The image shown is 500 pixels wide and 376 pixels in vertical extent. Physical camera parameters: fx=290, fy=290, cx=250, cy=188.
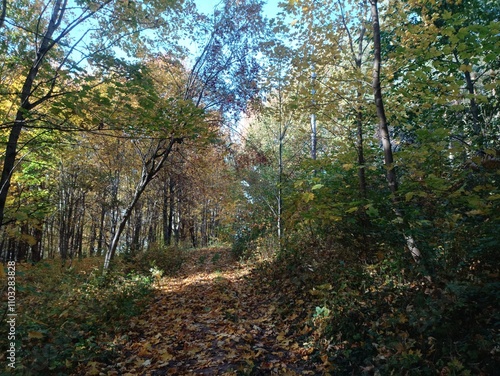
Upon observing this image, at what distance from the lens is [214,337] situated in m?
5.01

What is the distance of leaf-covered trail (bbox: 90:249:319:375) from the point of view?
159 inches

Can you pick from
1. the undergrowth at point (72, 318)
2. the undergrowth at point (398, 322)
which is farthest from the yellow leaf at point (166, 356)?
the undergrowth at point (398, 322)

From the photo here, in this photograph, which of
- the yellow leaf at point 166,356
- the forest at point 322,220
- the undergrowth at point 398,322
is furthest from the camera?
the yellow leaf at point 166,356

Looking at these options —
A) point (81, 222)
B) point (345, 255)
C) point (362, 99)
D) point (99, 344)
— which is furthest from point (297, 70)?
point (81, 222)

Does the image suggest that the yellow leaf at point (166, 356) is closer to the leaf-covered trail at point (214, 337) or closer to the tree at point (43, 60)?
the leaf-covered trail at point (214, 337)

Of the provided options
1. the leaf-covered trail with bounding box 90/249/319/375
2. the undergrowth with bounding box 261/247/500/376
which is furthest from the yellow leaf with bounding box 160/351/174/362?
the undergrowth with bounding box 261/247/500/376

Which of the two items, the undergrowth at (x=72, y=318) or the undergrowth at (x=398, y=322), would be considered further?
the undergrowth at (x=72, y=318)

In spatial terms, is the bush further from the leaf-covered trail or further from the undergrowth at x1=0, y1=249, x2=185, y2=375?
the leaf-covered trail

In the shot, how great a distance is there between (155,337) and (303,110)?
514 cm

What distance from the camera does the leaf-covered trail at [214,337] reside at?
403cm

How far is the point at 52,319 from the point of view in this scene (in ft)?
18.7

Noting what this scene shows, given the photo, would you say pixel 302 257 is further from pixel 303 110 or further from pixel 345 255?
pixel 303 110

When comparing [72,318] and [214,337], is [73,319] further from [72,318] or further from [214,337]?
[214,337]

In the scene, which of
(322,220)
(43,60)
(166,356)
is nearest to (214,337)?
(166,356)
